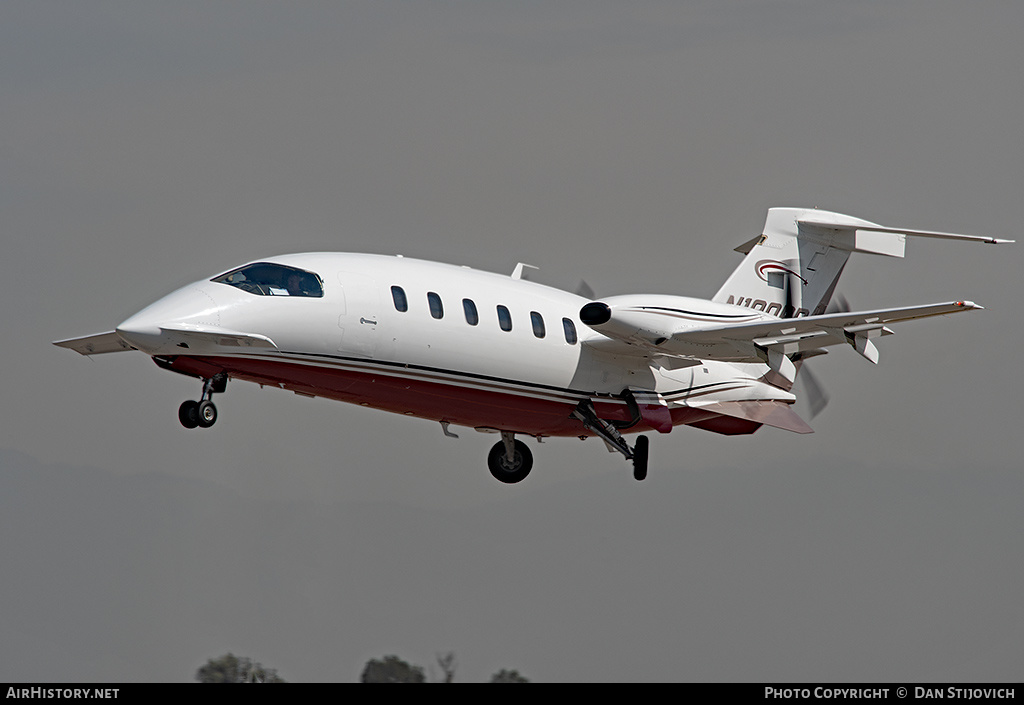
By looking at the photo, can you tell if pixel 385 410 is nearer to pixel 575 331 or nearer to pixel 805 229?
pixel 575 331

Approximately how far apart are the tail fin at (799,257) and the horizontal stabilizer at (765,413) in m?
2.38

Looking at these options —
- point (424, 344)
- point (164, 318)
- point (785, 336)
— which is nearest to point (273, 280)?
point (164, 318)

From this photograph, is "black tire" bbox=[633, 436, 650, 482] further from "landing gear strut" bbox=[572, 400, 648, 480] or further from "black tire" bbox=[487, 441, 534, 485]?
"black tire" bbox=[487, 441, 534, 485]

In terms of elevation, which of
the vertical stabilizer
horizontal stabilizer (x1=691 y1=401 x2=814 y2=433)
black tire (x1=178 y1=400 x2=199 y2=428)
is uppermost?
the vertical stabilizer

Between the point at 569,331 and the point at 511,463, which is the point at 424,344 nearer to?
the point at 569,331

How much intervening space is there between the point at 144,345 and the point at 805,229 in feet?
51.6

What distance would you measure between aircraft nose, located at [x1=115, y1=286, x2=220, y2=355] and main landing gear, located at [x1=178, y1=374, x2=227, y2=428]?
1.16 metres

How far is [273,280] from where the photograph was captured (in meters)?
25.7

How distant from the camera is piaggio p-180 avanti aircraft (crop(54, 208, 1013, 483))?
25.3 metres

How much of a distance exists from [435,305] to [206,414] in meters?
4.59

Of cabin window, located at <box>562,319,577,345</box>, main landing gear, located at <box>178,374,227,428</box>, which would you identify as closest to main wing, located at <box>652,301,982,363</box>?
cabin window, located at <box>562,319,577,345</box>

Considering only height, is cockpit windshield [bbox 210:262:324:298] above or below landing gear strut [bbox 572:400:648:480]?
above
